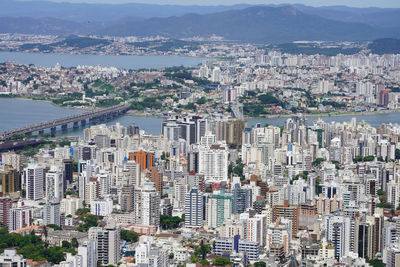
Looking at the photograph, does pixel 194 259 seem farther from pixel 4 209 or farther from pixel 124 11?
pixel 124 11

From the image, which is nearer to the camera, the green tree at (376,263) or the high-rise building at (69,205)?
the green tree at (376,263)

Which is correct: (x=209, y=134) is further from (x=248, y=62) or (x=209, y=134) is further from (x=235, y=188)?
(x=248, y=62)

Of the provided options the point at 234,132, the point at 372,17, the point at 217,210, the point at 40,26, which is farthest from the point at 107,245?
the point at 372,17

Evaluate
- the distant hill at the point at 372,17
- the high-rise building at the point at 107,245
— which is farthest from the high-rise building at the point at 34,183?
the distant hill at the point at 372,17

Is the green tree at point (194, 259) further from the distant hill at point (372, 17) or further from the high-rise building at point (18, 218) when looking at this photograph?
the distant hill at point (372, 17)

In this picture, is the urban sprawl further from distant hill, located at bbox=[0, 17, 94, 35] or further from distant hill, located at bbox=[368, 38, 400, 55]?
distant hill, located at bbox=[0, 17, 94, 35]

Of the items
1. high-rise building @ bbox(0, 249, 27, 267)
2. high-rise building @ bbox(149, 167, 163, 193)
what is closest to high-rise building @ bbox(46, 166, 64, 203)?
high-rise building @ bbox(149, 167, 163, 193)
